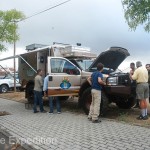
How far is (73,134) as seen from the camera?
8.05 meters

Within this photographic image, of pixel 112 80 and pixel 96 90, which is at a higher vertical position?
pixel 112 80

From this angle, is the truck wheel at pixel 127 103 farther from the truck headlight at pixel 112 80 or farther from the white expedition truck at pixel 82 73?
the truck headlight at pixel 112 80

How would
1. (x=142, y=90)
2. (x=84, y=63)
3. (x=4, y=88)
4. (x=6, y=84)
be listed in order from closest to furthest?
1. (x=142, y=90)
2. (x=84, y=63)
3. (x=4, y=88)
4. (x=6, y=84)

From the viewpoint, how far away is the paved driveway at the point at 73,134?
22.7 feet

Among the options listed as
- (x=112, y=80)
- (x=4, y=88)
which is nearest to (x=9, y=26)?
(x=112, y=80)

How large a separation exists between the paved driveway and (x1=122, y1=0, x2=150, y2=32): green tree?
19.0 ft

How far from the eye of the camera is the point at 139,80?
32.2ft

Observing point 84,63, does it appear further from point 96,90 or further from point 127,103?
point 96,90

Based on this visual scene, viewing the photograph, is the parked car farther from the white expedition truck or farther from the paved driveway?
the paved driveway

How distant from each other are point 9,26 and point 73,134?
30.0 ft

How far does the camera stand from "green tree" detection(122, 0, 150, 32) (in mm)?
13648

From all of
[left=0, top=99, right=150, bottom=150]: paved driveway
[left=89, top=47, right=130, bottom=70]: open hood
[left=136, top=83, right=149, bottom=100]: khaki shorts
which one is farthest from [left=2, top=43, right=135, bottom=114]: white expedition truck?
[left=0, top=99, right=150, bottom=150]: paved driveway

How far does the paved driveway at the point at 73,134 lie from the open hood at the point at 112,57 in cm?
210

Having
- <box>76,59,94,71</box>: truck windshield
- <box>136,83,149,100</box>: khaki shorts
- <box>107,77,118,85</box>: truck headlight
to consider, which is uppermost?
<box>76,59,94,71</box>: truck windshield
